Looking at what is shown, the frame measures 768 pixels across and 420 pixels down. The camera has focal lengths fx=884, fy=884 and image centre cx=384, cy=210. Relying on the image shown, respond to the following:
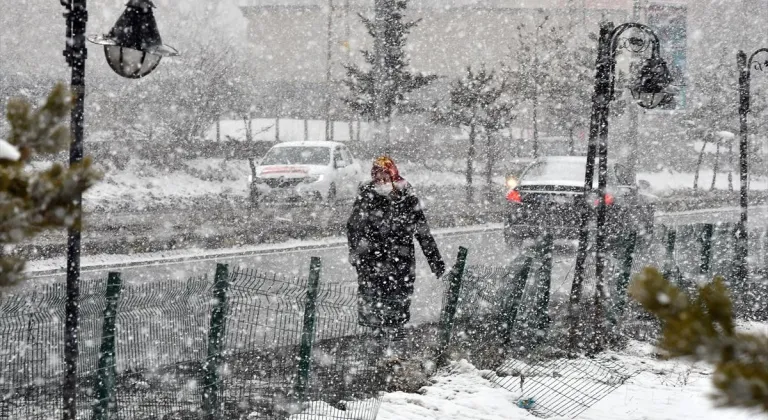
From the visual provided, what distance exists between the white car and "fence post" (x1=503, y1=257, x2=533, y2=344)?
12652 millimetres

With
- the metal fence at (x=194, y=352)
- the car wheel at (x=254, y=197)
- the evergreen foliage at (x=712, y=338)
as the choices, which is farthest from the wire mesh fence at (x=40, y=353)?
the car wheel at (x=254, y=197)

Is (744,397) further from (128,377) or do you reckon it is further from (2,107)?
(2,107)

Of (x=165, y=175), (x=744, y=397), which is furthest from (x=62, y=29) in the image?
(x=744, y=397)

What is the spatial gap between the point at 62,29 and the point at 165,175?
22.2 meters

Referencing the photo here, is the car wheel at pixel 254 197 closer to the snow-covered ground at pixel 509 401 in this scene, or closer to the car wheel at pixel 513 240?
the car wheel at pixel 513 240

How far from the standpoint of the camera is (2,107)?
26906mm

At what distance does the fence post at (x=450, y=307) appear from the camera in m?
7.24

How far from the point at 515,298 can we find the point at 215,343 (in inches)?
134

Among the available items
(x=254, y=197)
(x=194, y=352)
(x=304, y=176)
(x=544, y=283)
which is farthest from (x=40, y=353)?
(x=254, y=197)

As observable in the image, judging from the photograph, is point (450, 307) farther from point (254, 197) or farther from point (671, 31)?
point (671, 31)

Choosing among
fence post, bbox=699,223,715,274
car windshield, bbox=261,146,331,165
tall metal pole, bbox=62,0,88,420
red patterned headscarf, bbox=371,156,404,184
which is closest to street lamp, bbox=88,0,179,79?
tall metal pole, bbox=62,0,88,420

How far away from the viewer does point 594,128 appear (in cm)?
876

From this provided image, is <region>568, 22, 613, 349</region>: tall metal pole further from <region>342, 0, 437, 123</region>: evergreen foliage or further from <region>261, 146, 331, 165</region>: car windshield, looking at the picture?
<region>342, 0, 437, 123</region>: evergreen foliage

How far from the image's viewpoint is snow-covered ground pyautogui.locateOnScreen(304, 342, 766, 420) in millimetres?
6051
